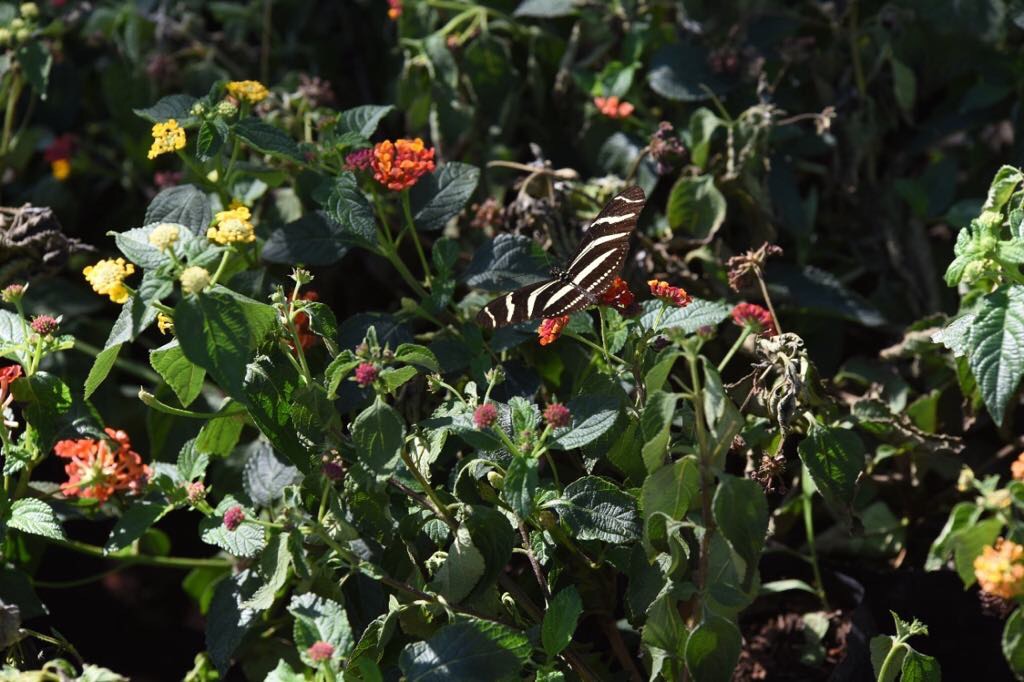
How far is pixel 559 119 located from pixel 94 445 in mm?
1238

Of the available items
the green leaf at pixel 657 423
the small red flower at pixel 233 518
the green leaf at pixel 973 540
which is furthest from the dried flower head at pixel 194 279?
the green leaf at pixel 973 540

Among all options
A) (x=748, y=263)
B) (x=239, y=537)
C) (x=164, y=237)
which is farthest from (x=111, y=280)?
(x=748, y=263)

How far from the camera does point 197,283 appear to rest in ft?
3.87

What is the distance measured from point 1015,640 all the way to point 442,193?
3.20 feet

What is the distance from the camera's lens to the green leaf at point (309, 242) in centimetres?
167

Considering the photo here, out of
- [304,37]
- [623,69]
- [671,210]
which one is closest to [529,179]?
[671,210]

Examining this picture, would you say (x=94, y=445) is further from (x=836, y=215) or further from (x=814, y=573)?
(x=836, y=215)

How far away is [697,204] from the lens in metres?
1.93

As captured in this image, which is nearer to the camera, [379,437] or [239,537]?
[379,437]

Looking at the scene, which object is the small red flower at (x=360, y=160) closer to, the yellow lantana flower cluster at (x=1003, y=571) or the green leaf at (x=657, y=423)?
the green leaf at (x=657, y=423)

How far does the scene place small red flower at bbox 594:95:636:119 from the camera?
1997 mm

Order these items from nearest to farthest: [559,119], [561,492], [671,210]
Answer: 1. [561,492]
2. [671,210]
3. [559,119]

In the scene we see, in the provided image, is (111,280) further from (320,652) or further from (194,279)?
(320,652)

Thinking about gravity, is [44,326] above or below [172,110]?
below
